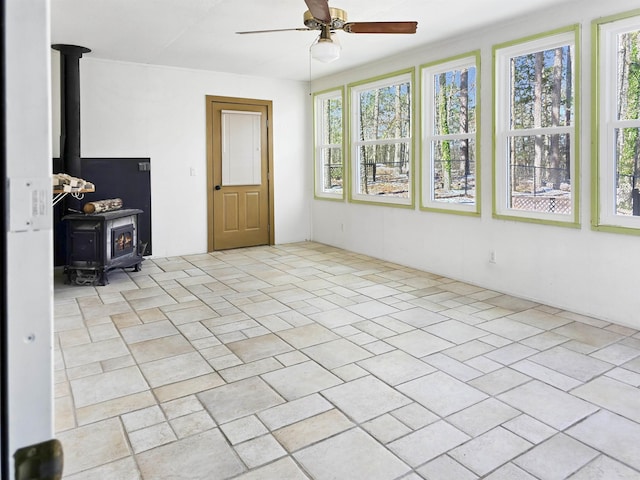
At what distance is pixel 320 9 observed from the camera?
3.30m

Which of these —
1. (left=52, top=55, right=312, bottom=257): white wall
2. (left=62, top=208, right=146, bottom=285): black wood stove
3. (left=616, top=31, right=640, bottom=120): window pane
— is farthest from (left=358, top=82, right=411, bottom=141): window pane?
(left=62, top=208, right=146, bottom=285): black wood stove

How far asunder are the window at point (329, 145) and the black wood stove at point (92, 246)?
10.7ft

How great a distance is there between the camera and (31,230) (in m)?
0.94

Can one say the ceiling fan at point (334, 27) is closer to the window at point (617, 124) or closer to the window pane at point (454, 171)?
the window at point (617, 124)

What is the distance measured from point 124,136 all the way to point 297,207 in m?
2.83

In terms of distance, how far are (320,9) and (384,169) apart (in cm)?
345

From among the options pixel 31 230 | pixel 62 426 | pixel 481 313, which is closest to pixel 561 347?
pixel 481 313

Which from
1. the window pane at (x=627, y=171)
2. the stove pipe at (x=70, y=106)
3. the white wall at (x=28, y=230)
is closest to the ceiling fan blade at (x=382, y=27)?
the window pane at (x=627, y=171)

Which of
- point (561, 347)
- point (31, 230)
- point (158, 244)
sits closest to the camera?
point (31, 230)

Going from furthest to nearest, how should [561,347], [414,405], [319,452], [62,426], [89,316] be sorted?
[89,316] < [561,347] < [414,405] < [62,426] < [319,452]

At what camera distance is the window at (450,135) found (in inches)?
207

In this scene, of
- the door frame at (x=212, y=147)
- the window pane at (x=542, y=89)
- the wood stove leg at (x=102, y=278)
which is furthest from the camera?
the door frame at (x=212, y=147)

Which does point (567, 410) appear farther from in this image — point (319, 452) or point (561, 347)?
point (319, 452)

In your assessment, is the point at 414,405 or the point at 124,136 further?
the point at 124,136
